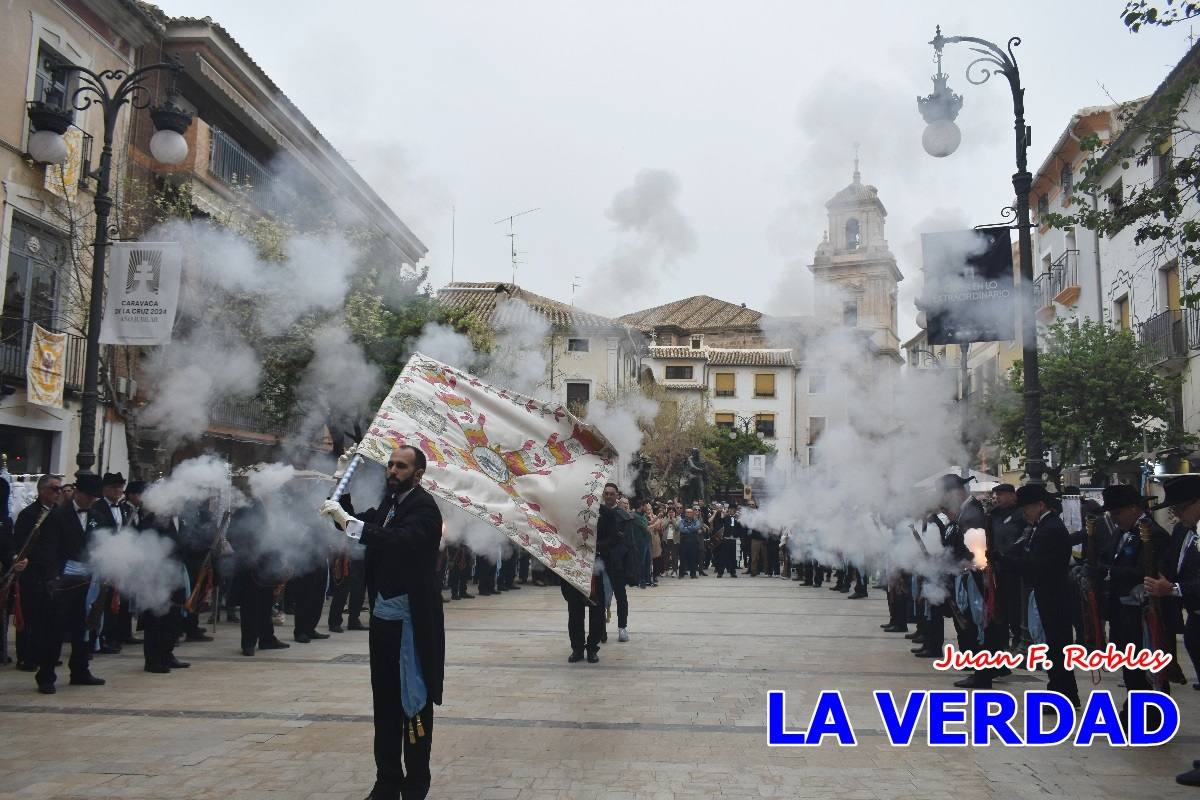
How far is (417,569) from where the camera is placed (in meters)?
5.23

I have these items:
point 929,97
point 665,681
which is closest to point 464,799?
point 665,681

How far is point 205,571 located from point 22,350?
8.06 m

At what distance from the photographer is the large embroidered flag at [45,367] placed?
49.6ft

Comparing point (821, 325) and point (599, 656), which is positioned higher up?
point (821, 325)

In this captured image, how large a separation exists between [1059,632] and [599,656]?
16.2 feet

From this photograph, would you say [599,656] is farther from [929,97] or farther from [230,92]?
[230,92]

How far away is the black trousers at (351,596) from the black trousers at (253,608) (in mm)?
1730

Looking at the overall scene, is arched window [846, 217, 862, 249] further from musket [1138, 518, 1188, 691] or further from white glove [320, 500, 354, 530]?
white glove [320, 500, 354, 530]

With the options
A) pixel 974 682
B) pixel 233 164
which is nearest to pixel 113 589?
pixel 974 682

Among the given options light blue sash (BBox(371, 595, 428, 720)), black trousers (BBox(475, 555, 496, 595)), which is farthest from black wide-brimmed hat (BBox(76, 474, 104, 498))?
black trousers (BBox(475, 555, 496, 595))

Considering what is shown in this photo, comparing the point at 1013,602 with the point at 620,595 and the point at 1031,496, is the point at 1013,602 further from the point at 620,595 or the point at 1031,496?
the point at 620,595

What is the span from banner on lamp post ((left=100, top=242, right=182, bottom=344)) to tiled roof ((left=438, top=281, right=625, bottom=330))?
1712 centimetres

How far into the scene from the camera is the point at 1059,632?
24.4 feet

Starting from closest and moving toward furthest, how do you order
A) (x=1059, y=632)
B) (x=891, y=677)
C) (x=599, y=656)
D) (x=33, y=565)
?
A: (x=1059, y=632) → (x=33, y=565) → (x=891, y=677) → (x=599, y=656)
